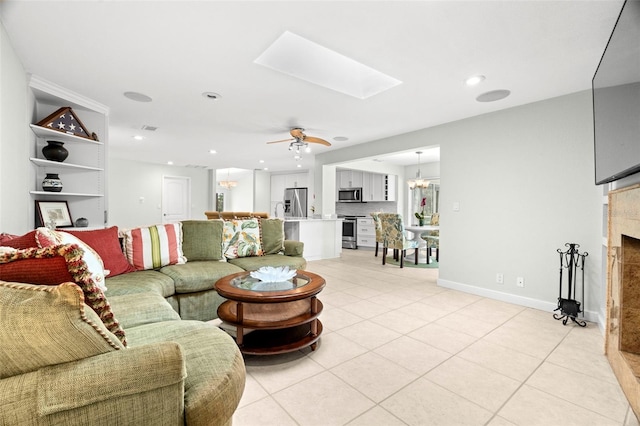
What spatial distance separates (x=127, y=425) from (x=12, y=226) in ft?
7.68

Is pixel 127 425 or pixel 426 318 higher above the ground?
pixel 127 425

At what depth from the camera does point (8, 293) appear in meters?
0.75

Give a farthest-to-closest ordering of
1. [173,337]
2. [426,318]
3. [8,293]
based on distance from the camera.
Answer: [426,318]
[173,337]
[8,293]

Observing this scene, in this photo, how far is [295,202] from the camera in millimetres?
9273

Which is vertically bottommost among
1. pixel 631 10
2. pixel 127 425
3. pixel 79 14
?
pixel 127 425

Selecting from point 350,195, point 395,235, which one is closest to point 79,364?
point 395,235

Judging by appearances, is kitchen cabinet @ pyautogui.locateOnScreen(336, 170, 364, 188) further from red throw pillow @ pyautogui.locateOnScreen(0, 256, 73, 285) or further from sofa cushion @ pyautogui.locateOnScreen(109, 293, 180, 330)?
red throw pillow @ pyautogui.locateOnScreen(0, 256, 73, 285)

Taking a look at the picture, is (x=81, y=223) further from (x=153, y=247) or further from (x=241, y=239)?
(x=241, y=239)

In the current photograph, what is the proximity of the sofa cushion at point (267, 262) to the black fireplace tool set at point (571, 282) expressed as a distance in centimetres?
256

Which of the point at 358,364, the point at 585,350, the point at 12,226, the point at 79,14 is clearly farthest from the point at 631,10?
the point at 12,226

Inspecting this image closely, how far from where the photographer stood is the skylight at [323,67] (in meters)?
2.40

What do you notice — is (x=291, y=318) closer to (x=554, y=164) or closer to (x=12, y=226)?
(x=12, y=226)

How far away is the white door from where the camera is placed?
8.35m

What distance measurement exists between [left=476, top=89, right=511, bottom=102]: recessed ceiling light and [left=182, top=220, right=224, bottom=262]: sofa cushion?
316cm
